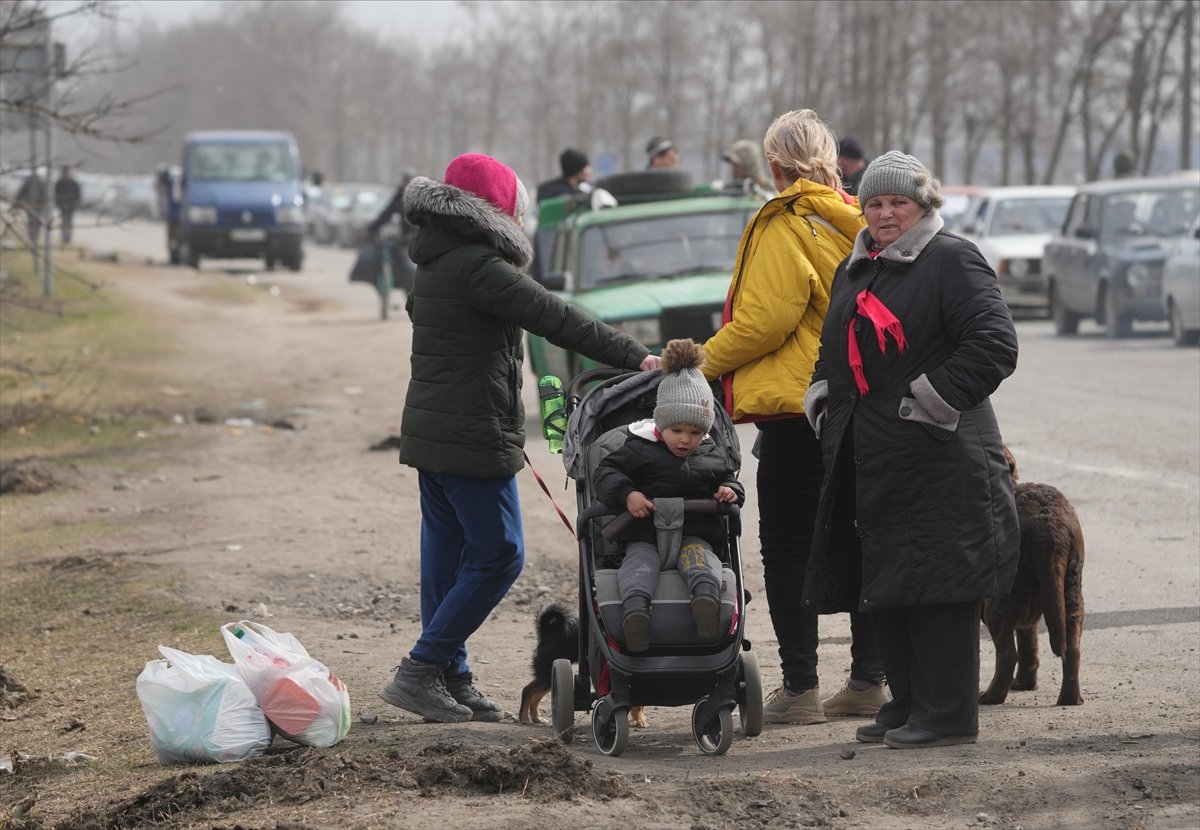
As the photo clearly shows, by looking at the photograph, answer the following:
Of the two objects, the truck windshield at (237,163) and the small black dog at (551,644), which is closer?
the small black dog at (551,644)

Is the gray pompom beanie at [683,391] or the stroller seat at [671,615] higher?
the gray pompom beanie at [683,391]

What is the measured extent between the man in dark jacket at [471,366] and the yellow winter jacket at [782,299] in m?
0.31

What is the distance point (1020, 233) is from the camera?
1019 inches

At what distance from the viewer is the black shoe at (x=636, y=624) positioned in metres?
5.54

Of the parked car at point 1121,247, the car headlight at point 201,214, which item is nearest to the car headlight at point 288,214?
the car headlight at point 201,214

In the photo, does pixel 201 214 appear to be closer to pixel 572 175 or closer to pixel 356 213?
pixel 356 213

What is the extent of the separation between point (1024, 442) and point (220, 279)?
24.5 meters

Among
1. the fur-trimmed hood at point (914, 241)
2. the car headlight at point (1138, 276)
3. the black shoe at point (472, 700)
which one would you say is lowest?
the black shoe at point (472, 700)

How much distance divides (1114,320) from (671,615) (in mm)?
17231

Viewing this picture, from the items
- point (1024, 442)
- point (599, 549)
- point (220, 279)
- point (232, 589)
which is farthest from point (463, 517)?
point (220, 279)

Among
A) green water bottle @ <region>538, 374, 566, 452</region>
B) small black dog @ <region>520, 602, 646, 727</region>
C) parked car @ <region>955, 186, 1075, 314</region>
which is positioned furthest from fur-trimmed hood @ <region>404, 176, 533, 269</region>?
parked car @ <region>955, 186, 1075, 314</region>

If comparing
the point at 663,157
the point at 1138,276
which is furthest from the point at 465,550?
the point at 1138,276

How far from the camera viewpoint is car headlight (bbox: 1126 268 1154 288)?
20.8 m

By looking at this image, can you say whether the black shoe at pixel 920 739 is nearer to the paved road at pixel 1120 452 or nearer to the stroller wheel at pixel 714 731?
the stroller wheel at pixel 714 731
